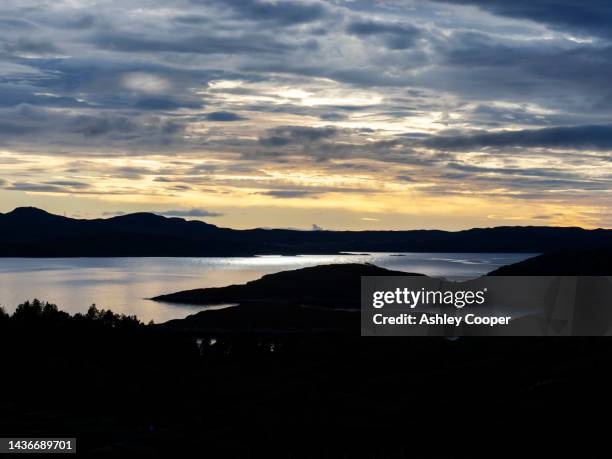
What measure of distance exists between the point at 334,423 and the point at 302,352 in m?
54.3

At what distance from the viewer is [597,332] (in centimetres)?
13725

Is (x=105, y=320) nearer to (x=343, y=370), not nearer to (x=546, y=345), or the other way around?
(x=343, y=370)

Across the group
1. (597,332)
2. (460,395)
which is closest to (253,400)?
(460,395)

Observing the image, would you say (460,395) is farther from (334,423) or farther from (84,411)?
(84,411)

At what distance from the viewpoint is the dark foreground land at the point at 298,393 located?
7238 centimetres

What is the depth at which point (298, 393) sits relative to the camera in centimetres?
9106

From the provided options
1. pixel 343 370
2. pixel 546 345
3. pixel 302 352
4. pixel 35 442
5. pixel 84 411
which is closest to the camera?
pixel 35 442

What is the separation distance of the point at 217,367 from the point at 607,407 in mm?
59862

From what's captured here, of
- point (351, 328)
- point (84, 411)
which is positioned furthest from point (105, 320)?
point (351, 328)

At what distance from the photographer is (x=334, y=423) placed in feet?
264

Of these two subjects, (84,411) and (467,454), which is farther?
(84,411)

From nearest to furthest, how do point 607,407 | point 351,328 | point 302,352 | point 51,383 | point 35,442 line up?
1. point 35,442
2. point 607,407
3. point 51,383
4. point 302,352
5. point 351,328

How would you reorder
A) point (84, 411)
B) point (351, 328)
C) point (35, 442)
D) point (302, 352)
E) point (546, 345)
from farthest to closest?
1. point (351, 328)
2. point (302, 352)
3. point (546, 345)
4. point (84, 411)
5. point (35, 442)

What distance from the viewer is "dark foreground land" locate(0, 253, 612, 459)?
72.4m
